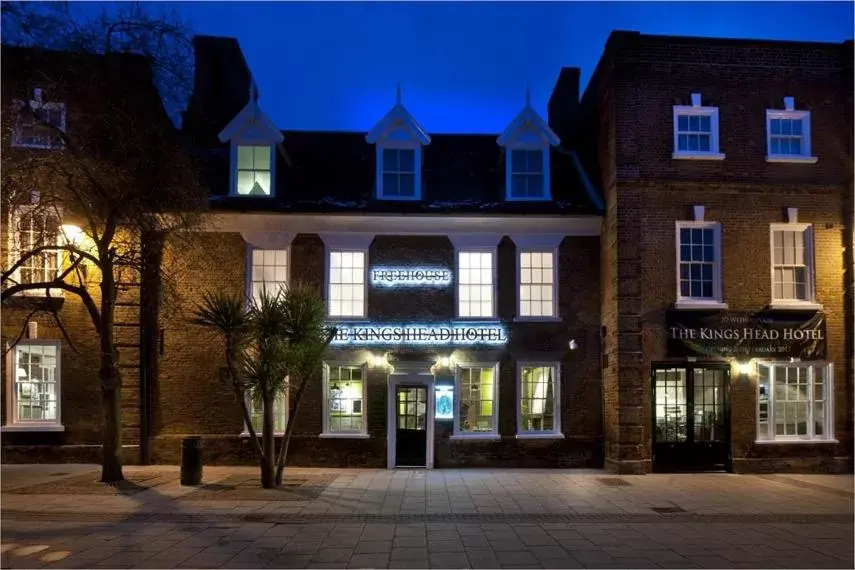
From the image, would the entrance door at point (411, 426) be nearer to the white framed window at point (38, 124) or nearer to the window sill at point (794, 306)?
the window sill at point (794, 306)

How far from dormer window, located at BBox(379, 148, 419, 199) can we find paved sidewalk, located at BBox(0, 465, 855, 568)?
7.15m

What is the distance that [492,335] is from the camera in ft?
55.6

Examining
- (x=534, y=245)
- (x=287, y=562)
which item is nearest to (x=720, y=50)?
(x=534, y=245)

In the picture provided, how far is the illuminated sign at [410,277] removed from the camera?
1706 centimetres

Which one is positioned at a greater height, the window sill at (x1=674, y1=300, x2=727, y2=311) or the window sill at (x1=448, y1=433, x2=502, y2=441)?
the window sill at (x1=674, y1=300, x2=727, y2=311)

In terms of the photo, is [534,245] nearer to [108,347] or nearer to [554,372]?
[554,372]

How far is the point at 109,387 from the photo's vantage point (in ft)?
45.9

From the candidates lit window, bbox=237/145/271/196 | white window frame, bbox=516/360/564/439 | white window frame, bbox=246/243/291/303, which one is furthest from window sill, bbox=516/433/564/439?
lit window, bbox=237/145/271/196

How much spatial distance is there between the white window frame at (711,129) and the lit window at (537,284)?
3.99 metres

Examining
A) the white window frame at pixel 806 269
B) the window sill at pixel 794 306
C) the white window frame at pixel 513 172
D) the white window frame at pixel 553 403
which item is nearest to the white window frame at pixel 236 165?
the white window frame at pixel 513 172

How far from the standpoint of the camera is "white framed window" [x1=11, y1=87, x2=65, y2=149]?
12.9 meters

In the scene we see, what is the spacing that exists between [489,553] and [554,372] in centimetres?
854

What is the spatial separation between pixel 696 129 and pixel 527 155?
13.8 ft

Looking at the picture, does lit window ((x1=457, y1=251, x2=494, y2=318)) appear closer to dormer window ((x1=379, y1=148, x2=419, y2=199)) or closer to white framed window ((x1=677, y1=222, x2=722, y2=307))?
dormer window ((x1=379, y1=148, x2=419, y2=199))
